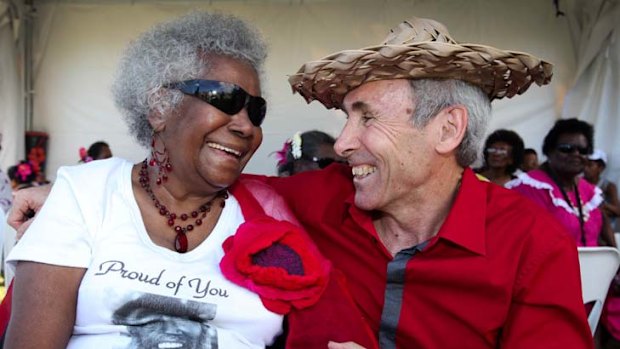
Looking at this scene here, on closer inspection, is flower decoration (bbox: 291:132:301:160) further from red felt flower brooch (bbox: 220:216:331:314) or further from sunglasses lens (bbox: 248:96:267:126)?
red felt flower brooch (bbox: 220:216:331:314)

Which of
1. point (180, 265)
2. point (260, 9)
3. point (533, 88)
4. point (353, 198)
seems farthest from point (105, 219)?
point (533, 88)

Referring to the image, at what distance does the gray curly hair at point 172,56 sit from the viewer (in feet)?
6.84

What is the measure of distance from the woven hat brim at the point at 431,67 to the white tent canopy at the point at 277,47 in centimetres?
462

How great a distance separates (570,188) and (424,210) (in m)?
3.46

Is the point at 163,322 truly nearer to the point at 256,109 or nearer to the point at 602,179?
the point at 256,109

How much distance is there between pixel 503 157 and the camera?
19.6 ft

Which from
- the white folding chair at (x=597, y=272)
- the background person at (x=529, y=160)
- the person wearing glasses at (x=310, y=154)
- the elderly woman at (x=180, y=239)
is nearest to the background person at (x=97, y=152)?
the person wearing glasses at (x=310, y=154)

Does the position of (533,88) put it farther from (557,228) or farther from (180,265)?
(180,265)

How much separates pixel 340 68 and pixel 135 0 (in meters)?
5.95

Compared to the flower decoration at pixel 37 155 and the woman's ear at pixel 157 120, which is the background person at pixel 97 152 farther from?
the woman's ear at pixel 157 120

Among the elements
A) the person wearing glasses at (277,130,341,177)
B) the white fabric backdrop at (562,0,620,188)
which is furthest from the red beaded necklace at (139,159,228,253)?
the white fabric backdrop at (562,0,620,188)

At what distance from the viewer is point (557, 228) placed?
204cm

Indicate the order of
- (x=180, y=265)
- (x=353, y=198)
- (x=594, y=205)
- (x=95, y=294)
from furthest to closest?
(x=594, y=205) → (x=353, y=198) → (x=180, y=265) → (x=95, y=294)

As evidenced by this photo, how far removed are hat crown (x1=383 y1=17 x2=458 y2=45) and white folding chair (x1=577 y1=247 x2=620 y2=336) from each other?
1809mm
